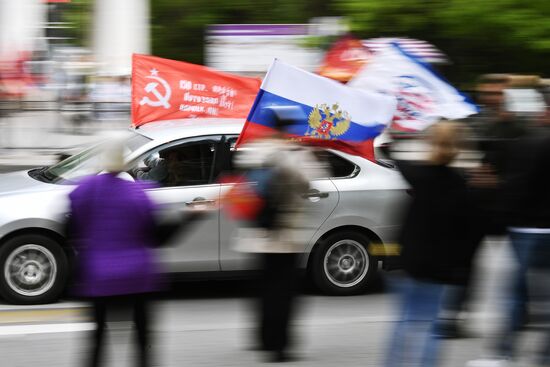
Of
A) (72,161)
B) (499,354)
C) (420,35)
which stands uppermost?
(420,35)

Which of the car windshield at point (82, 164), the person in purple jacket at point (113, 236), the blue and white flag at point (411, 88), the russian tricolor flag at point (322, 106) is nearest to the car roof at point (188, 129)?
the car windshield at point (82, 164)

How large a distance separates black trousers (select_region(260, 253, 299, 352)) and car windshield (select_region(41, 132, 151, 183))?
2388mm

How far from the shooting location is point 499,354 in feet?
19.6

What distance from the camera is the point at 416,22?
1473cm

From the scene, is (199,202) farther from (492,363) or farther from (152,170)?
(492,363)

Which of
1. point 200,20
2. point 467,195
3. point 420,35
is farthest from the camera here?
point 200,20

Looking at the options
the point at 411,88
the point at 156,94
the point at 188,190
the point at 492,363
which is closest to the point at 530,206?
the point at 492,363

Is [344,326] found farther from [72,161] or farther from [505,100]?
[72,161]

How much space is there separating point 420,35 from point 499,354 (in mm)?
9838

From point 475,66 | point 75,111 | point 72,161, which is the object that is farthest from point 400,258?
point 475,66

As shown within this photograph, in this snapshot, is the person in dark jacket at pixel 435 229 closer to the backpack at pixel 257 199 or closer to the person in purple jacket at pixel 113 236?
the backpack at pixel 257 199

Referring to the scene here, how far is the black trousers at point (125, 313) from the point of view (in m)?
5.05

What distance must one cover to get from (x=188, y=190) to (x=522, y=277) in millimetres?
3163

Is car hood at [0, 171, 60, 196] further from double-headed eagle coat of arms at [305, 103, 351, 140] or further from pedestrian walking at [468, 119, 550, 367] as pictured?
pedestrian walking at [468, 119, 550, 367]
